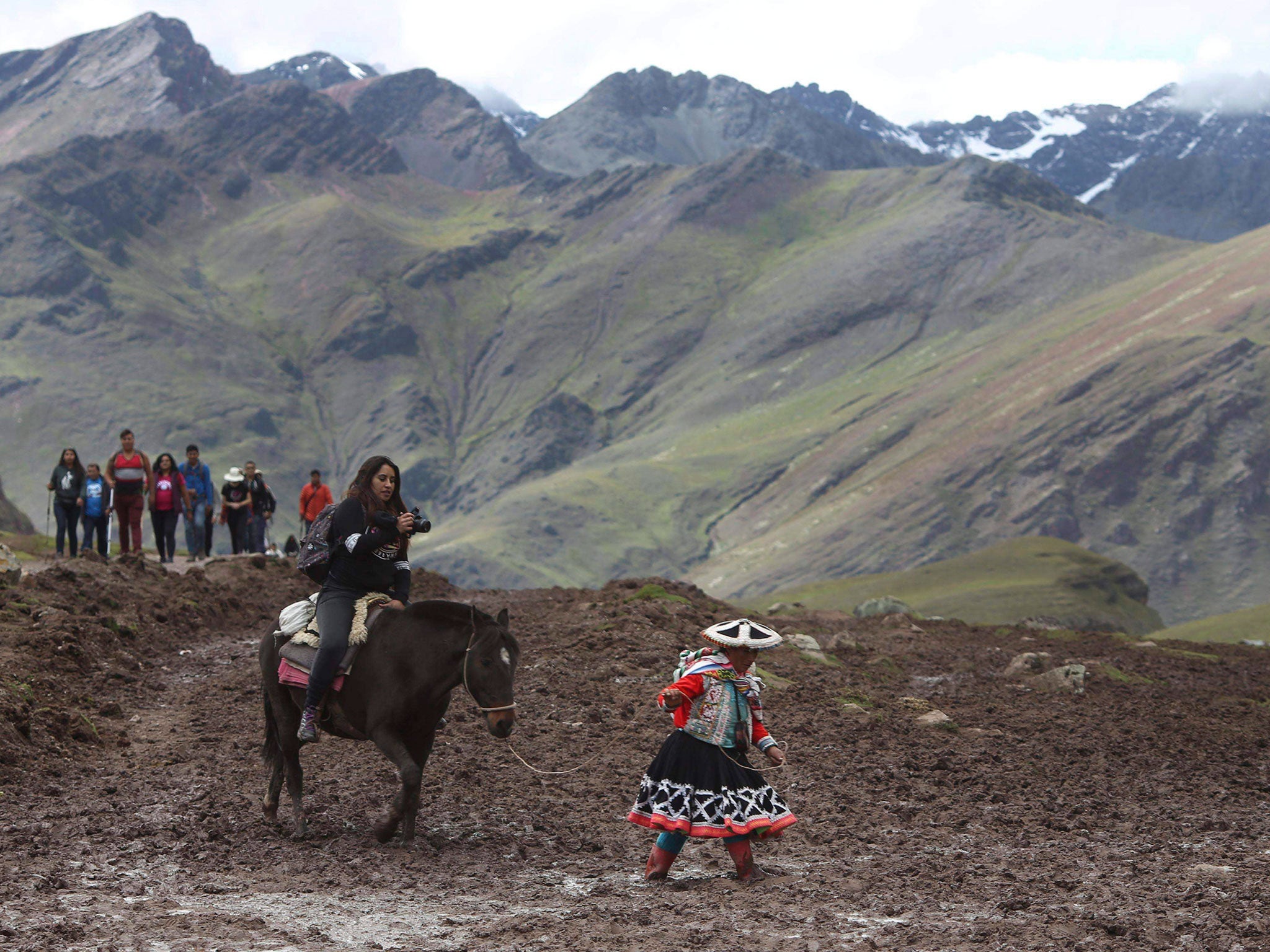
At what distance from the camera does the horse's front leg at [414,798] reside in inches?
414

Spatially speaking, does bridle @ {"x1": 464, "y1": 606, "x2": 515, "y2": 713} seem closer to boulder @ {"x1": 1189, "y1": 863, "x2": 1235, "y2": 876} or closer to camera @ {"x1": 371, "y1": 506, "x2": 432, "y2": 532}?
camera @ {"x1": 371, "y1": 506, "x2": 432, "y2": 532}

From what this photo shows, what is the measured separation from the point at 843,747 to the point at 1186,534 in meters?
197

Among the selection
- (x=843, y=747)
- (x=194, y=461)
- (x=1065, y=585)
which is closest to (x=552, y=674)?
(x=843, y=747)

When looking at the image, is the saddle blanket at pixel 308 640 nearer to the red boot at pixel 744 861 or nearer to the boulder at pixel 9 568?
the red boot at pixel 744 861

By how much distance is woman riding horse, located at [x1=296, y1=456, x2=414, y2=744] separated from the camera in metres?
10.6

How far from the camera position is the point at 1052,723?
18406mm

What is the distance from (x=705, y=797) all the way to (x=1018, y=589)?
235 ft

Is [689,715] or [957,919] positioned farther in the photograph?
[689,715]

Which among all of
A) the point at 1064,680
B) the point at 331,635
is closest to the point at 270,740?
the point at 331,635

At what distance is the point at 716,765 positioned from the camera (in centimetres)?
994

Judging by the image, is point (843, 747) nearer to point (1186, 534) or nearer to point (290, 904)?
point (290, 904)

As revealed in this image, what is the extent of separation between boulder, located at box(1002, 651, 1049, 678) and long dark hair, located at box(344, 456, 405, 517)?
1519 centimetres

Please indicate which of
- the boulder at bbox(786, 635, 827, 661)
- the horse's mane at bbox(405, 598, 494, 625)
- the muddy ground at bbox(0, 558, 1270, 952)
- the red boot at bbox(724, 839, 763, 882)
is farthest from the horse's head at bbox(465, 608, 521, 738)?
the boulder at bbox(786, 635, 827, 661)

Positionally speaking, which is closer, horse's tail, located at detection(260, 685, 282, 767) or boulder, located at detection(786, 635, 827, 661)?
horse's tail, located at detection(260, 685, 282, 767)
